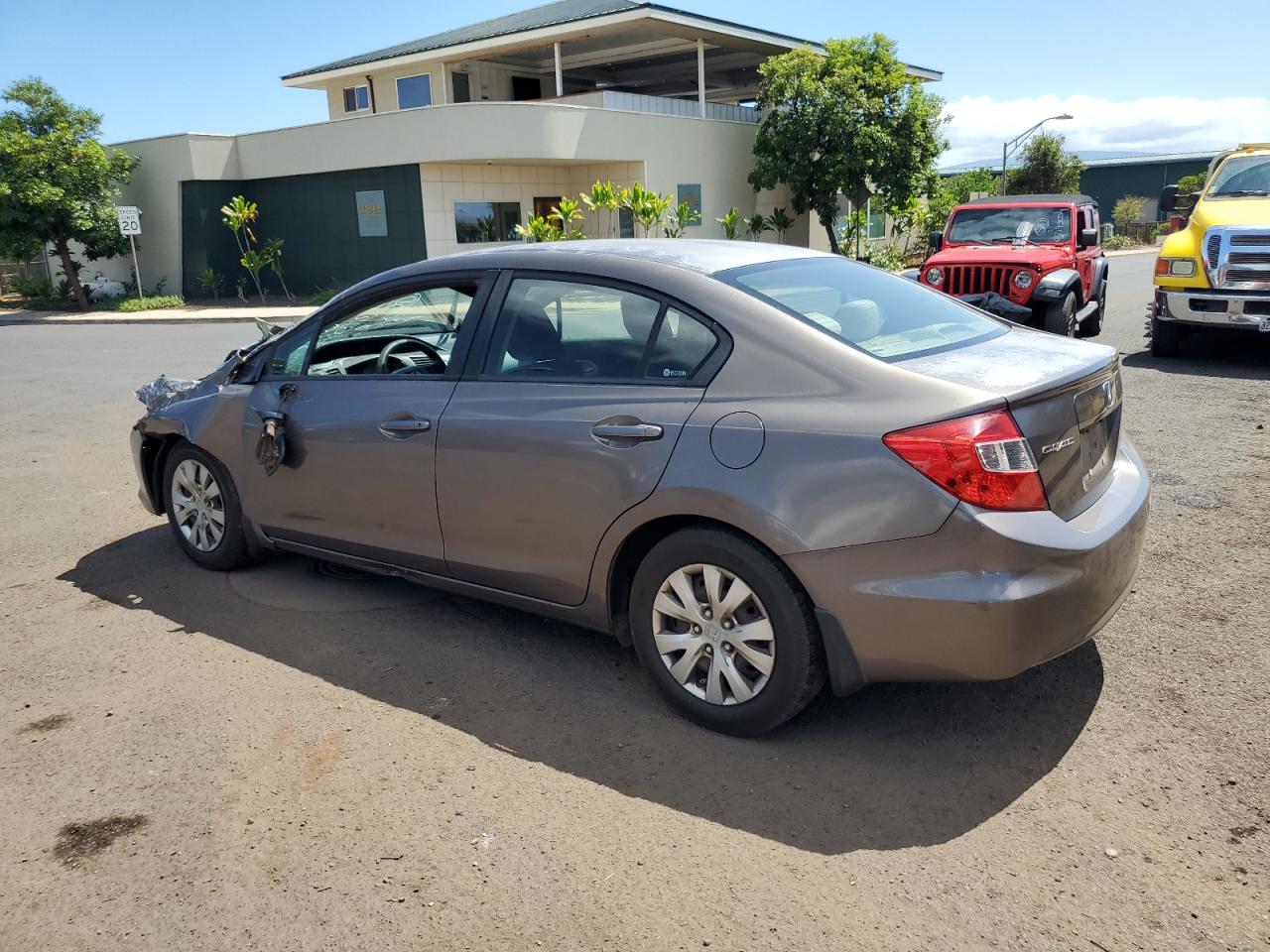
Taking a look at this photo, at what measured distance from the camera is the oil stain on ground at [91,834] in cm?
297

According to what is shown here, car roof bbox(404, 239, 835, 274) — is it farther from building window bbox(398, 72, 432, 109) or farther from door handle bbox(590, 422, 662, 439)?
building window bbox(398, 72, 432, 109)

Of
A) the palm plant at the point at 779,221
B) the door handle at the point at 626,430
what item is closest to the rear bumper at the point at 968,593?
the door handle at the point at 626,430

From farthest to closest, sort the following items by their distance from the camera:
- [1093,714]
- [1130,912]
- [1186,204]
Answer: [1186,204]
[1093,714]
[1130,912]

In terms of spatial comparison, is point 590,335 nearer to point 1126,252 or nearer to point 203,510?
point 203,510

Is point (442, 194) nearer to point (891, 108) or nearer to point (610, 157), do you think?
point (610, 157)

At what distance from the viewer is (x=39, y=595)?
5.14 metres

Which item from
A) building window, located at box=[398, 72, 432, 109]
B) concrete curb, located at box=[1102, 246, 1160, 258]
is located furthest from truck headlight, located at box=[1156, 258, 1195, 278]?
concrete curb, located at box=[1102, 246, 1160, 258]

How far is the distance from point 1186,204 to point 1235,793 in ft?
37.1

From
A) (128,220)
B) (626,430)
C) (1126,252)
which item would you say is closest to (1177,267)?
(626,430)

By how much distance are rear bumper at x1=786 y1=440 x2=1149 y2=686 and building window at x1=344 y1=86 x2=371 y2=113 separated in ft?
119

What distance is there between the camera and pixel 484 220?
92.2 ft

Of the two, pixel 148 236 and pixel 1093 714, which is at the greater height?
pixel 148 236

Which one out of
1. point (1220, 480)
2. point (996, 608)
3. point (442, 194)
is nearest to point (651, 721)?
point (996, 608)

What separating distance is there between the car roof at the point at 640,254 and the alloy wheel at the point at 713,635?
3.80ft
